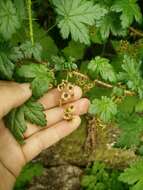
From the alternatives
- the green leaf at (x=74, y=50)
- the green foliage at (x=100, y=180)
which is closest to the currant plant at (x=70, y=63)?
the green leaf at (x=74, y=50)

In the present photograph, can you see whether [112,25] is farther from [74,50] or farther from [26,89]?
[26,89]

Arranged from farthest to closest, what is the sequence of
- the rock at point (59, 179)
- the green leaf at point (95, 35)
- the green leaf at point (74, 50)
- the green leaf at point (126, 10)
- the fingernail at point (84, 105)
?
1. the rock at point (59, 179)
2. the green leaf at point (74, 50)
3. the green leaf at point (95, 35)
4. the fingernail at point (84, 105)
5. the green leaf at point (126, 10)

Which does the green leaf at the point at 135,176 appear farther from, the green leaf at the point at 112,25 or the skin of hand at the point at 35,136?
the green leaf at the point at 112,25

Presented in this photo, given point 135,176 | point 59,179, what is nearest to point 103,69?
point 135,176

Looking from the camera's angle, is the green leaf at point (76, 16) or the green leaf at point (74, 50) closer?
the green leaf at point (76, 16)

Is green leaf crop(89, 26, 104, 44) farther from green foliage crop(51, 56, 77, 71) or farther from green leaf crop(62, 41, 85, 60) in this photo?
green foliage crop(51, 56, 77, 71)

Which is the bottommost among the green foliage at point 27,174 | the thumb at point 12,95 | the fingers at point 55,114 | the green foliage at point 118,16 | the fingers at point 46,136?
the green foliage at point 27,174

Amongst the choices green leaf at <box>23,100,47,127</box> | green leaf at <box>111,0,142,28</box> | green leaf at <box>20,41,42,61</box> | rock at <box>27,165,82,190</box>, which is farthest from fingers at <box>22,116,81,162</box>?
rock at <box>27,165,82,190</box>
